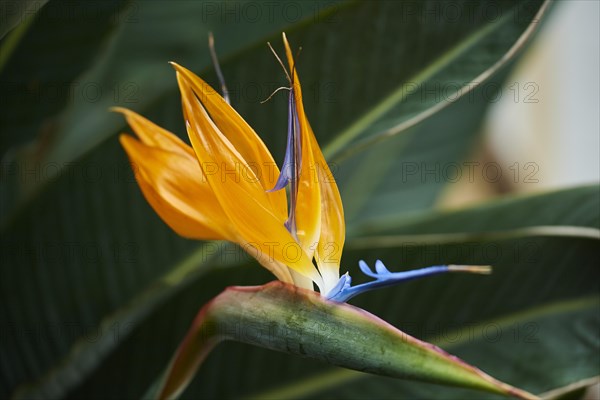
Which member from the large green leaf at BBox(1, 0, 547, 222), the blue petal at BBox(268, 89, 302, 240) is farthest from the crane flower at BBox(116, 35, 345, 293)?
the large green leaf at BBox(1, 0, 547, 222)

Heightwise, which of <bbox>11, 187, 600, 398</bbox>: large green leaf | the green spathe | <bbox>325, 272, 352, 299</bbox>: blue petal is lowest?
<bbox>11, 187, 600, 398</bbox>: large green leaf

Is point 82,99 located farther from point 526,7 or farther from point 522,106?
point 522,106

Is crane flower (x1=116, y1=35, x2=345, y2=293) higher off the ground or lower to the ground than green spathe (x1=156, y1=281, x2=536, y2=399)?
higher

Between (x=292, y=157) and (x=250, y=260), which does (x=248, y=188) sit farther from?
(x=250, y=260)

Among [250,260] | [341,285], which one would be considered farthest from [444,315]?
[341,285]

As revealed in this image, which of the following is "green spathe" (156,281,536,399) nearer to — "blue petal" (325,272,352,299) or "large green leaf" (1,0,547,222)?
"blue petal" (325,272,352,299)

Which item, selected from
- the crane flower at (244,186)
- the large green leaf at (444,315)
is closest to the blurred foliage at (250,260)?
the large green leaf at (444,315)
